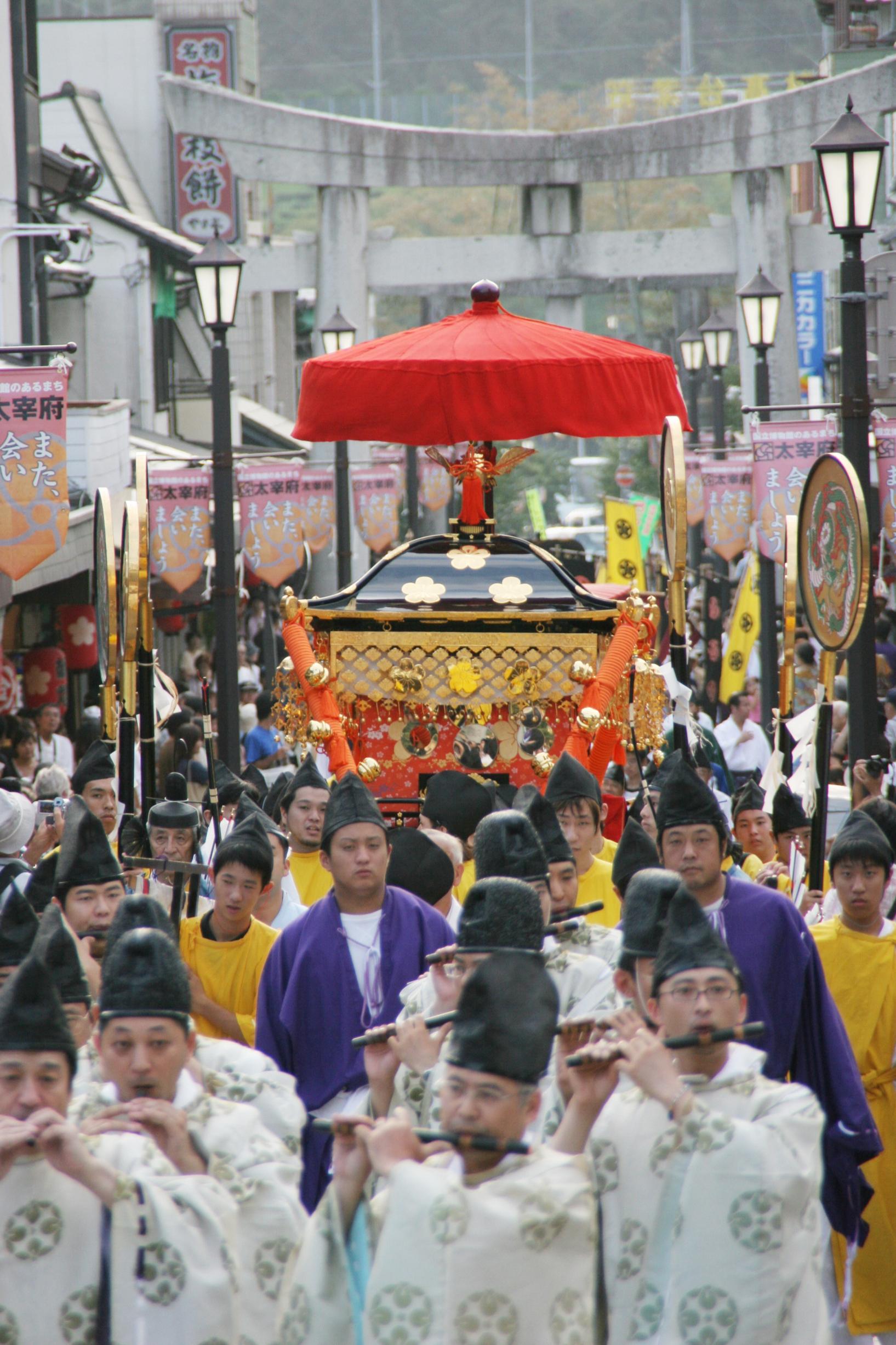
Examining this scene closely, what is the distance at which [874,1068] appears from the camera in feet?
19.4

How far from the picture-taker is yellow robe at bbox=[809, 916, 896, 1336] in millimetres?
5785

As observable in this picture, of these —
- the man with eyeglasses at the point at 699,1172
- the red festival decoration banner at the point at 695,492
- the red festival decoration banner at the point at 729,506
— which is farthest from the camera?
the red festival decoration banner at the point at 695,492

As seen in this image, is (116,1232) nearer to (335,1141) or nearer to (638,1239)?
(335,1141)

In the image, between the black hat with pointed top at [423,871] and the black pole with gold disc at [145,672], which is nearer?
the black hat with pointed top at [423,871]

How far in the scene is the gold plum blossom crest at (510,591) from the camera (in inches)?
342

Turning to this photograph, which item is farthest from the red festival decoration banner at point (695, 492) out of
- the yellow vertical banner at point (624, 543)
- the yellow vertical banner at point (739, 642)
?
the yellow vertical banner at point (739, 642)

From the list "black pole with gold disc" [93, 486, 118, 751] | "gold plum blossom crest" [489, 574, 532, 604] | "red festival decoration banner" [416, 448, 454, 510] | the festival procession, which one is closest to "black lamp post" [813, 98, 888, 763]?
the festival procession

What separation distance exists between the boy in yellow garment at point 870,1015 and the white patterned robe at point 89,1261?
295 cm

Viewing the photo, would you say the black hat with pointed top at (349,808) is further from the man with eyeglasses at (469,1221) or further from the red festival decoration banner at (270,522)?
the red festival decoration banner at (270,522)

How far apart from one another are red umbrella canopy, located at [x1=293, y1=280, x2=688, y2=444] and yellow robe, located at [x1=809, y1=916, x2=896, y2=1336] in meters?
3.40

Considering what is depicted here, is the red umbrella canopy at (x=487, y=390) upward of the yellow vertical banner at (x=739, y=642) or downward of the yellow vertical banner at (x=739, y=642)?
upward

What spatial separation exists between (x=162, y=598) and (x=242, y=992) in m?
14.5

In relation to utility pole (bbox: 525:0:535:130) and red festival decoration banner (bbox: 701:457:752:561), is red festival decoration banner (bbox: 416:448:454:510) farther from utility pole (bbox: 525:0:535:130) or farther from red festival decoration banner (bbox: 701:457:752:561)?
utility pole (bbox: 525:0:535:130)

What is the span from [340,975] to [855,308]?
437cm
